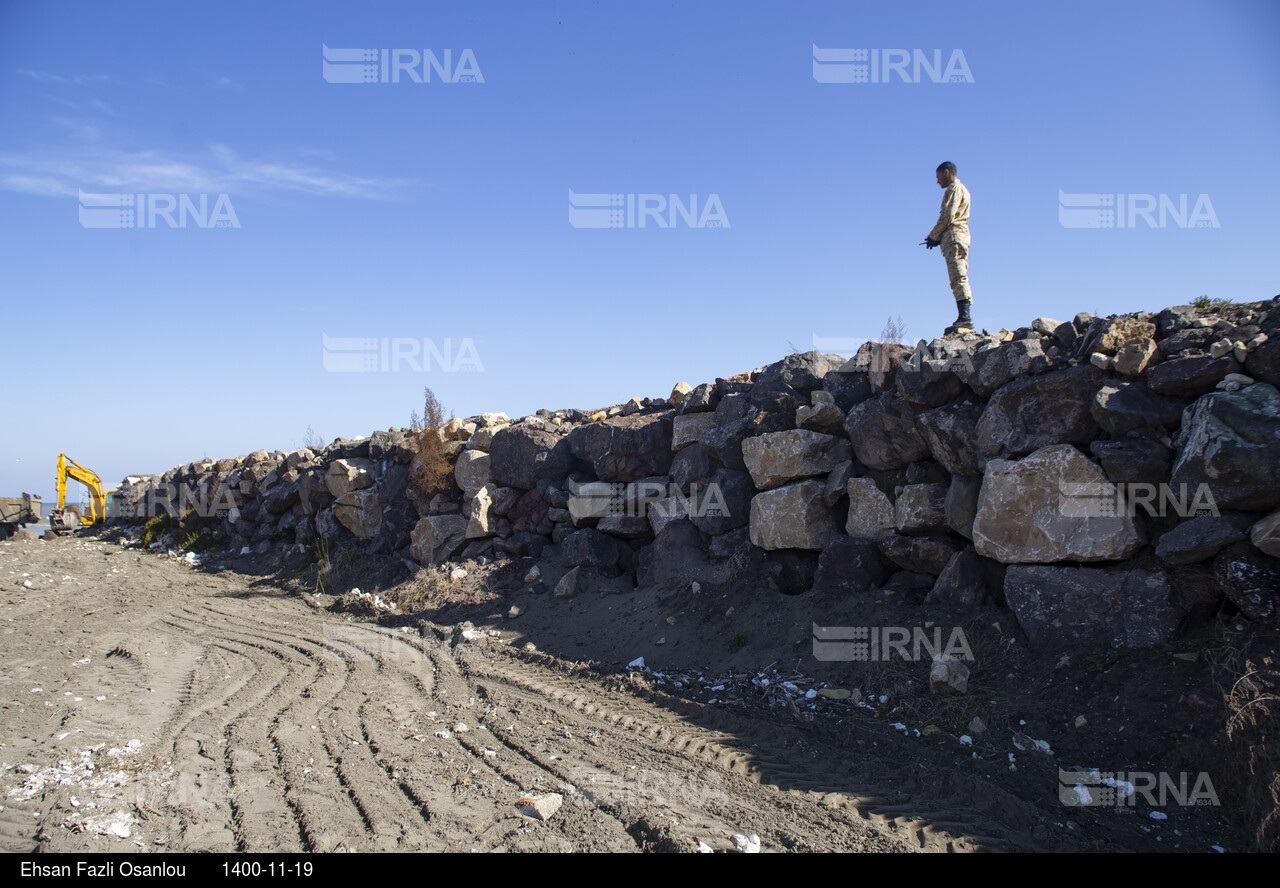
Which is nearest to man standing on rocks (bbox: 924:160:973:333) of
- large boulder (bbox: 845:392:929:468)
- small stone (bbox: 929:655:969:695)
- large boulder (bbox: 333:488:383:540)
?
large boulder (bbox: 845:392:929:468)

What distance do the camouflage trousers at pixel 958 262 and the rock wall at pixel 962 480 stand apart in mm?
1103

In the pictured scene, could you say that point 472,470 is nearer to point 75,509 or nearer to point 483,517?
point 483,517

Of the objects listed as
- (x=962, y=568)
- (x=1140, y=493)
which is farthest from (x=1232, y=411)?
(x=962, y=568)

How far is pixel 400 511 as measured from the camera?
11.2 m

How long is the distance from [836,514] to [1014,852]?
145 inches

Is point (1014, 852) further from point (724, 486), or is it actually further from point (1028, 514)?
point (724, 486)

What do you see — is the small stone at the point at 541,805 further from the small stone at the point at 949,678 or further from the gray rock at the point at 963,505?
the gray rock at the point at 963,505

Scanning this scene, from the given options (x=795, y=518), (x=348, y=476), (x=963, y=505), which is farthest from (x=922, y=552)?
(x=348, y=476)

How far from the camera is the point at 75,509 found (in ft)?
65.8

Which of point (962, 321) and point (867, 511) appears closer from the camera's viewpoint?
point (867, 511)

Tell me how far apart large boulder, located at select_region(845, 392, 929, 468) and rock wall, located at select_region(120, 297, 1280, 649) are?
2cm

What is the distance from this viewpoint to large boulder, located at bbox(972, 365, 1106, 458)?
5.37 meters

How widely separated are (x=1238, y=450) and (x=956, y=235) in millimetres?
3947

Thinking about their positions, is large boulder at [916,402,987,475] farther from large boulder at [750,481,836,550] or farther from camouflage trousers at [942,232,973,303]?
camouflage trousers at [942,232,973,303]
